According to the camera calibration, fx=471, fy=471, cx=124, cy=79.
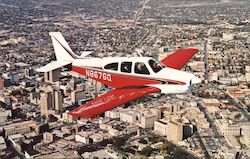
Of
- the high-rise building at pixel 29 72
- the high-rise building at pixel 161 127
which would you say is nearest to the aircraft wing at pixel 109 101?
the high-rise building at pixel 161 127

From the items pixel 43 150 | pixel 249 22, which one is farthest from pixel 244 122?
pixel 249 22

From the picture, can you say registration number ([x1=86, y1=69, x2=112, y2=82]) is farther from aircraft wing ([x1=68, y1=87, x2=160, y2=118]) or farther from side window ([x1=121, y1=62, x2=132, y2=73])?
aircraft wing ([x1=68, y1=87, x2=160, y2=118])

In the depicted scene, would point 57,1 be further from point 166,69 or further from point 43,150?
point 166,69

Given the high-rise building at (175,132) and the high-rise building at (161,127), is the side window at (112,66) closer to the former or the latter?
the high-rise building at (175,132)

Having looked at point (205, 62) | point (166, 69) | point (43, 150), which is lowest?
point (43, 150)

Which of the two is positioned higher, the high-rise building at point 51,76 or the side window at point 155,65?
the side window at point 155,65

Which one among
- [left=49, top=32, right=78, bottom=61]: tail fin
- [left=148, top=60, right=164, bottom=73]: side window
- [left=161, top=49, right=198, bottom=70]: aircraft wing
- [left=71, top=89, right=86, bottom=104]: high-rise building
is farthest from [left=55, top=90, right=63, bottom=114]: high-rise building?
[left=148, top=60, right=164, bottom=73]: side window

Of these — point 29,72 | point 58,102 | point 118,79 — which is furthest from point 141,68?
point 29,72
